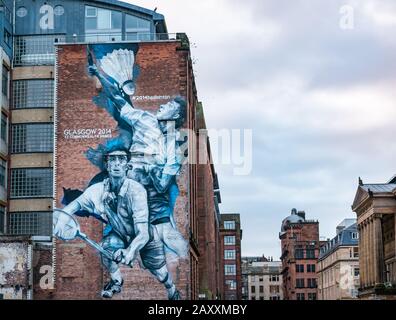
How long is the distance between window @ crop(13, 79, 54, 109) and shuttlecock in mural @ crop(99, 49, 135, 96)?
8657 mm

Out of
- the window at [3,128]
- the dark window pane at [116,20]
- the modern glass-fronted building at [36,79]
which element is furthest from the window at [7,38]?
the dark window pane at [116,20]

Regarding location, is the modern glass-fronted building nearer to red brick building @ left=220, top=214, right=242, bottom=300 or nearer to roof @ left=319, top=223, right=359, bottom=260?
roof @ left=319, top=223, right=359, bottom=260

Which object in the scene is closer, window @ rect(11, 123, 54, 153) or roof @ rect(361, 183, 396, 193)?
window @ rect(11, 123, 54, 153)

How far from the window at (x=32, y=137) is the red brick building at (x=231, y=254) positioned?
337 ft

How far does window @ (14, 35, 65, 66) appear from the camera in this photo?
61938 millimetres

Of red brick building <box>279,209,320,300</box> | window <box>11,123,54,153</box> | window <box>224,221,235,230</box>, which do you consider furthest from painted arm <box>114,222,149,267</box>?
red brick building <box>279,209,320,300</box>

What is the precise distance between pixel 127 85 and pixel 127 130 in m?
3.59

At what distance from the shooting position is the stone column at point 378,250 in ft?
299

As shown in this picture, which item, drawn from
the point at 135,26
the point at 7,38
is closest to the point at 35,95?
the point at 7,38

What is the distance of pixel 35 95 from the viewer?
6072 cm

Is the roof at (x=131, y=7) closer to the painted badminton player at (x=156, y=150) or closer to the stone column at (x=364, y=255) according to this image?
the painted badminton player at (x=156, y=150)

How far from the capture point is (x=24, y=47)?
2467 inches
